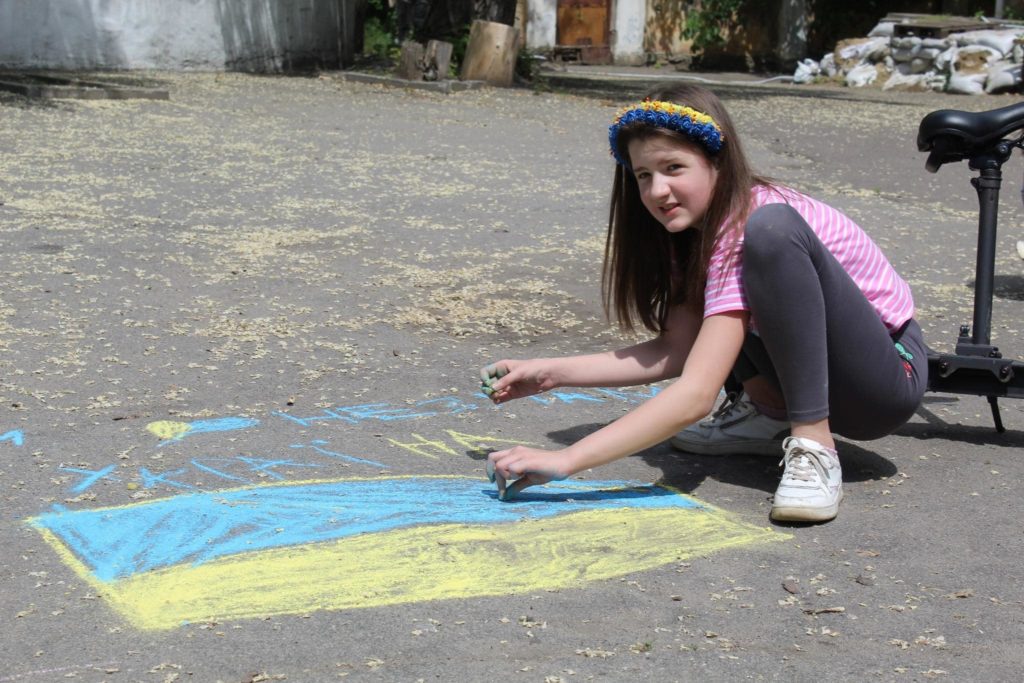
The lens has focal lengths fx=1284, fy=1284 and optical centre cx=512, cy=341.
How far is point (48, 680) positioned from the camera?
6.89 feet

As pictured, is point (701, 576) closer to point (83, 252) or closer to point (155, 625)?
point (155, 625)

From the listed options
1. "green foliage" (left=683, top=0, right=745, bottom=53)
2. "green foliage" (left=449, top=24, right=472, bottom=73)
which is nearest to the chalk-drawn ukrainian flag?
"green foliage" (left=449, top=24, right=472, bottom=73)

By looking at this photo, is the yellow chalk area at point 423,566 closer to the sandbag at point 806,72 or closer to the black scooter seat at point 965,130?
the black scooter seat at point 965,130

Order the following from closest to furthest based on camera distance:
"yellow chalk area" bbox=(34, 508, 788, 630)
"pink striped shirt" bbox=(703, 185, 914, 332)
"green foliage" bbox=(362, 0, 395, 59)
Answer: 1. "yellow chalk area" bbox=(34, 508, 788, 630)
2. "pink striped shirt" bbox=(703, 185, 914, 332)
3. "green foliage" bbox=(362, 0, 395, 59)

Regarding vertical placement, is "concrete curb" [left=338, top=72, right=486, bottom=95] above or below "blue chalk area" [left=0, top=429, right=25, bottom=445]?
above

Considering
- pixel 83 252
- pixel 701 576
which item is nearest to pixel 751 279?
pixel 701 576

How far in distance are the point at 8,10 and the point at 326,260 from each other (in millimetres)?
9926

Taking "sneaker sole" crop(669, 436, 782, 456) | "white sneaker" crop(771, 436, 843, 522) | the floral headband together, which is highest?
the floral headband

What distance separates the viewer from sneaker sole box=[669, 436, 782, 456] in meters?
3.31

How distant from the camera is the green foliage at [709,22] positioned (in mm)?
23547

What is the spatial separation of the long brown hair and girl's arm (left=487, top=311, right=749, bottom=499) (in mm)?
175

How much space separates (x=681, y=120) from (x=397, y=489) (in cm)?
108

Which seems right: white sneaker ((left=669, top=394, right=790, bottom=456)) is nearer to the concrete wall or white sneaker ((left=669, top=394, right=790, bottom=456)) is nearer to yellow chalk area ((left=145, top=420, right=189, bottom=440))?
yellow chalk area ((left=145, top=420, right=189, bottom=440))

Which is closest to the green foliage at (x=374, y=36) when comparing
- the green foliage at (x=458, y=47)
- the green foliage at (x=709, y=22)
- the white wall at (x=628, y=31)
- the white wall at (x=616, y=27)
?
the green foliage at (x=458, y=47)
